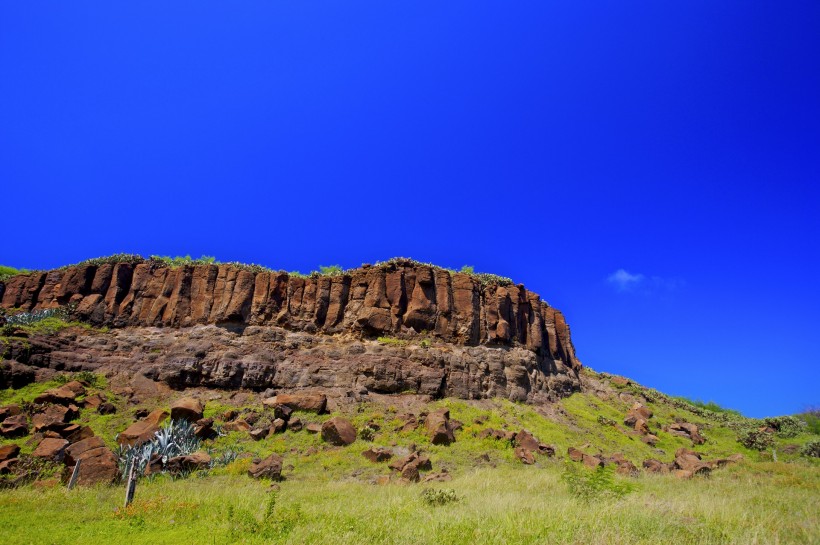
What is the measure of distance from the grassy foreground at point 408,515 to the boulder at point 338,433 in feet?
25.5

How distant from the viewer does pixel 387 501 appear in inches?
512

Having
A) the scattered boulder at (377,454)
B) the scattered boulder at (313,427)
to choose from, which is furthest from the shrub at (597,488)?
the scattered boulder at (313,427)

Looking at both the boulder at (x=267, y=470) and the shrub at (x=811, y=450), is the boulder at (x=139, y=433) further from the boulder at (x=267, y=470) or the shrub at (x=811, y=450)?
the shrub at (x=811, y=450)

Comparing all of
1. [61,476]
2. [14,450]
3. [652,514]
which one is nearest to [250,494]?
[61,476]

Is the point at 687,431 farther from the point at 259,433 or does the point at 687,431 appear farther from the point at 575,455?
the point at 259,433

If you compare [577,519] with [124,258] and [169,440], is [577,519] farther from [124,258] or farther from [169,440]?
[124,258]

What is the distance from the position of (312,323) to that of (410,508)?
1023 inches

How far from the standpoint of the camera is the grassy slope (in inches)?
353

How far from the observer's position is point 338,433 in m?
24.3

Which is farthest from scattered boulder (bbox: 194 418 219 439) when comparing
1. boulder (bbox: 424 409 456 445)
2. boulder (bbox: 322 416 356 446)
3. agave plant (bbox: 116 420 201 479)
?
boulder (bbox: 424 409 456 445)

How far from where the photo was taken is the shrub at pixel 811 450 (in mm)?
28939

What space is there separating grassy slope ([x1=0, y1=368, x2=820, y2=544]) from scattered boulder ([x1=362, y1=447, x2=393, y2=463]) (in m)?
0.50

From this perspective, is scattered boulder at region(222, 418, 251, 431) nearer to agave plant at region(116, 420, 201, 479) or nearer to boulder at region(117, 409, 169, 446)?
Result: agave plant at region(116, 420, 201, 479)

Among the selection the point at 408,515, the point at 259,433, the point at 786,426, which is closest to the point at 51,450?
the point at 259,433
